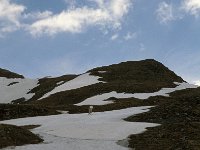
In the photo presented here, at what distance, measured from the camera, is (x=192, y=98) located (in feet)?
192

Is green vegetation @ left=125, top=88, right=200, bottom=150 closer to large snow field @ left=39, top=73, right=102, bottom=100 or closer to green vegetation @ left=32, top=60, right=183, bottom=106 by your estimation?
green vegetation @ left=32, top=60, right=183, bottom=106

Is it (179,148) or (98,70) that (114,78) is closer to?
(98,70)

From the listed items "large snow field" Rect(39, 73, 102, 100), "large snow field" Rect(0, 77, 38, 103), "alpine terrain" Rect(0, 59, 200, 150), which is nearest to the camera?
"alpine terrain" Rect(0, 59, 200, 150)

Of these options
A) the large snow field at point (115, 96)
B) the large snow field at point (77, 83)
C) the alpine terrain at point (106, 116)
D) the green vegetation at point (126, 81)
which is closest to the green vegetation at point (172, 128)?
the alpine terrain at point (106, 116)

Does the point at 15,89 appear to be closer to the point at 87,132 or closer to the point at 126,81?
the point at 126,81

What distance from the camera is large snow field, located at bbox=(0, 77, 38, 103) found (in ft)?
334

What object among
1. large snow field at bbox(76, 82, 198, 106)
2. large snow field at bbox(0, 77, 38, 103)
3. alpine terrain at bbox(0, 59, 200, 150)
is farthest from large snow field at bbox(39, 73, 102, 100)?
large snow field at bbox(76, 82, 198, 106)

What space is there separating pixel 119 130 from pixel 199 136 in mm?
7755

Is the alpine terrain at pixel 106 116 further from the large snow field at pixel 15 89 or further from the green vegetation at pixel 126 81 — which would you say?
the large snow field at pixel 15 89

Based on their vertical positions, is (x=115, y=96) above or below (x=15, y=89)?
below

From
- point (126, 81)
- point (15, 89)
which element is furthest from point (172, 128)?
point (15, 89)

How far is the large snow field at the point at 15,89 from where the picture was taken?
10195cm

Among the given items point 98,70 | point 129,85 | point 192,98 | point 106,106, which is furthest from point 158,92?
point 98,70

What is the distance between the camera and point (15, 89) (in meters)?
109
